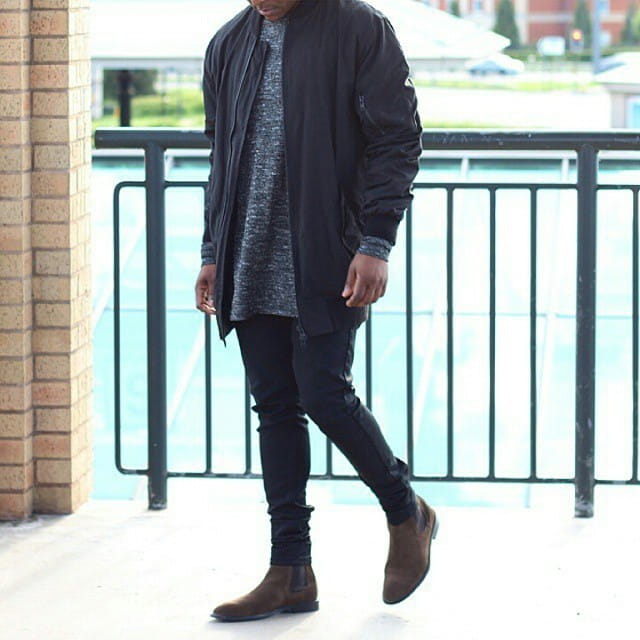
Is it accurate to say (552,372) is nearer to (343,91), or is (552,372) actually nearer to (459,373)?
(459,373)

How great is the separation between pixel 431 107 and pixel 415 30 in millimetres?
35885

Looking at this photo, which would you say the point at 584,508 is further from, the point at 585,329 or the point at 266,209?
the point at 266,209

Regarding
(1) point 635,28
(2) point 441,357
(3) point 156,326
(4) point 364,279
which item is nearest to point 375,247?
(4) point 364,279

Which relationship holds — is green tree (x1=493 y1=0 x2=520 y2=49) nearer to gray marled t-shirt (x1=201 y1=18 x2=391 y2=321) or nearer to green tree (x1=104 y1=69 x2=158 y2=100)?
green tree (x1=104 y1=69 x2=158 y2=100)

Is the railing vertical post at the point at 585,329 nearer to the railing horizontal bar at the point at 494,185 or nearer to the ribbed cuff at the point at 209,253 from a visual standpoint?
the railing horizontal bar at the point at 494,185

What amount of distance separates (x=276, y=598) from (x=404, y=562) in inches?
12.6

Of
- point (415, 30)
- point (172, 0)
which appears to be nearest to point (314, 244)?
point (415, 30)

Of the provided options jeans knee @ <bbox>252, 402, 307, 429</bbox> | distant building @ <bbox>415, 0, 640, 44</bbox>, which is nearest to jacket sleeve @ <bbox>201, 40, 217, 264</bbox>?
jeans knee @ <bbox>252, 402, 307, 429</bbox>

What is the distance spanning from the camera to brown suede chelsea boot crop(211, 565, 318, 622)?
3545 millimetres

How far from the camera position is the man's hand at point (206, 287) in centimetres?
364

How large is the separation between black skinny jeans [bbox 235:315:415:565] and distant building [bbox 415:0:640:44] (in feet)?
288

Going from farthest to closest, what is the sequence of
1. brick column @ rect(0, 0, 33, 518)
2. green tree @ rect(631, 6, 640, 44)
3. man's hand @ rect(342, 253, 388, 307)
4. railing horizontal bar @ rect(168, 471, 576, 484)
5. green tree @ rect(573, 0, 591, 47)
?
green tree @ rect(573, 0, 591, 47), green tree @ rect(631, 6, 640, 44), railing horizontal bar @ rect(168, 471, 576, 484), brick column @ rect(0, 0, 33, 518), man's hand @ rect(342, 253, 388, 307)

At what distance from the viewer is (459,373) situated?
1639 centimetres

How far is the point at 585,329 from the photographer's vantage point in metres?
4.48
